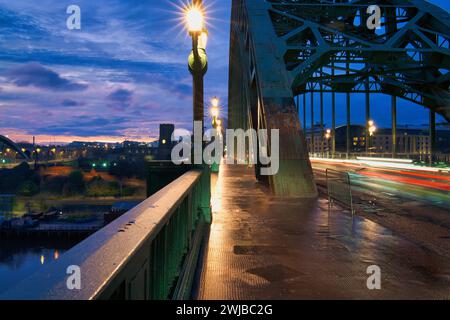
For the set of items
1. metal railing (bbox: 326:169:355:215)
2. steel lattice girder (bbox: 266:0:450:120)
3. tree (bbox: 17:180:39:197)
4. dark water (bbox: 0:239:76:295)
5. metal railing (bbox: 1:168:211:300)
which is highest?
steel lattice girder (bbox: 266:0:450:120)

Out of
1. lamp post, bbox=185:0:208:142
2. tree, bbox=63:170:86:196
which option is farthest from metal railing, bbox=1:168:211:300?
tree, bbox=63:170:86:196

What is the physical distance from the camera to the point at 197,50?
8.23 metres

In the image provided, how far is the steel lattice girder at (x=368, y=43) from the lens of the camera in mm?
17875

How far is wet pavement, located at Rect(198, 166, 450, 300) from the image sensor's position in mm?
4785

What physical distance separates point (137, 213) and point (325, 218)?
25.1ft

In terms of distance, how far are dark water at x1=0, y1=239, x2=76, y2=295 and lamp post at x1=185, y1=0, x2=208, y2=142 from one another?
57293 millimetres

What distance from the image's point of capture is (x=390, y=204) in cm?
1287

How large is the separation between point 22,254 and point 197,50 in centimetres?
7232

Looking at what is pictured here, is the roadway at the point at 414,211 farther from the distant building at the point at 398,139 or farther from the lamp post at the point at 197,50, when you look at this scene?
the distant building at the point at 398,139

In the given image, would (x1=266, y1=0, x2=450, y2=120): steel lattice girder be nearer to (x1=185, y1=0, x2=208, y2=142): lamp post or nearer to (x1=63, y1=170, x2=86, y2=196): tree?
(x1=185, y1=0, x2=208, y2=142): lamp post

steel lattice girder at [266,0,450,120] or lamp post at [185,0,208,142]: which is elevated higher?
steel lattice girder at [266,0,450,120]

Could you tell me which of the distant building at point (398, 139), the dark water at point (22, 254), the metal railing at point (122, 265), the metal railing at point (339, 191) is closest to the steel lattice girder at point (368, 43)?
the metal railing at point (339, 191)

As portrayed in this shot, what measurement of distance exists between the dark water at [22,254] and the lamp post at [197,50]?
57.3 m
